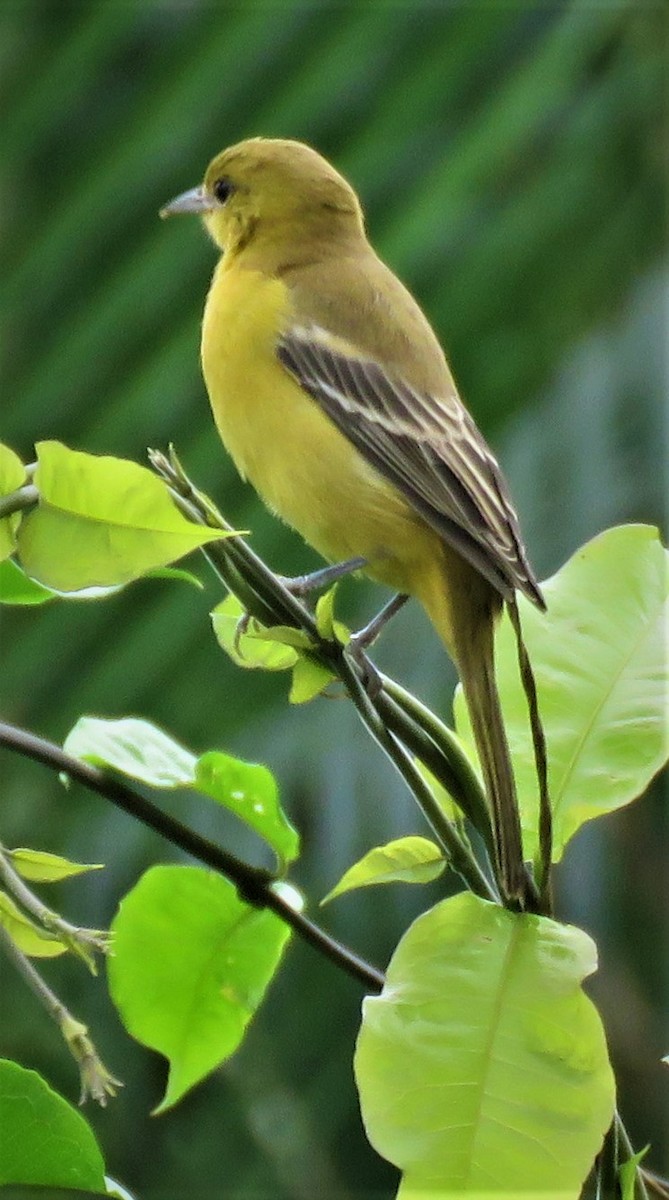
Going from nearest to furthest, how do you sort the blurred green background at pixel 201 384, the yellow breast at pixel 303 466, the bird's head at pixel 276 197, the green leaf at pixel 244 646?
the green leaf at pixel 244 646, the yellow breast at pixel 303 466, the bird's head at pixel 276 197, the blurred green background at pixel 201 384

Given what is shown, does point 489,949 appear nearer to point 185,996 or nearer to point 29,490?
point 185,996

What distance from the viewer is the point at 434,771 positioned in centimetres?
81

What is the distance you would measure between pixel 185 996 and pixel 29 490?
286 millimetres

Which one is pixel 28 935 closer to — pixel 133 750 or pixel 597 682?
pixel 133 750

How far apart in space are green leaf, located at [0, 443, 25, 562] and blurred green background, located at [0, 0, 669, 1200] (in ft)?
5.91

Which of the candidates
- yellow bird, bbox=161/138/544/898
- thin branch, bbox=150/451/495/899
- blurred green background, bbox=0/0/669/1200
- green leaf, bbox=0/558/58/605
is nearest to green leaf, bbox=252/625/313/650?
thin branch, bbox=150/451/495/899

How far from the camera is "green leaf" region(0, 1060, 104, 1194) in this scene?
2.55ft

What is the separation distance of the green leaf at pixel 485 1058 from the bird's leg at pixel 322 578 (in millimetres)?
545

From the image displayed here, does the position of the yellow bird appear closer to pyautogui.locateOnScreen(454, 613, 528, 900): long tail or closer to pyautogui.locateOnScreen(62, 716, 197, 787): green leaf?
pyautogui.locateOnScreen(454, 613, 528, 900): long tail

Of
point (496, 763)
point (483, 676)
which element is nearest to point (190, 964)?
point (496, 763)

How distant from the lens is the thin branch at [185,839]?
709mm

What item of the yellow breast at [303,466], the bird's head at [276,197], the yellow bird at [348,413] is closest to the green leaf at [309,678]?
the yellow bird at [348,413]

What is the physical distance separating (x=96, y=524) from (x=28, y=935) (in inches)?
8.8

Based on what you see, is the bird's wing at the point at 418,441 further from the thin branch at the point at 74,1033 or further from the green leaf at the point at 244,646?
the thin branch at the point at 74,1033
